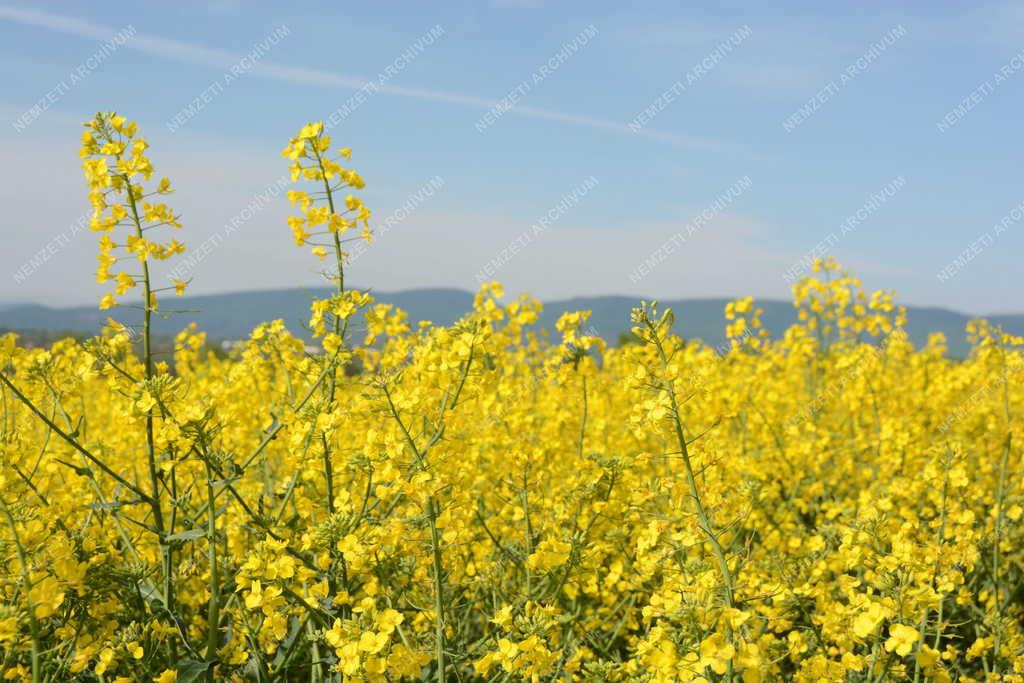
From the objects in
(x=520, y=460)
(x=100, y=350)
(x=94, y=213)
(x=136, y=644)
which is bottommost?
(x=136, y=644)

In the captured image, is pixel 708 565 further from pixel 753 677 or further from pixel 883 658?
pixel 753 677

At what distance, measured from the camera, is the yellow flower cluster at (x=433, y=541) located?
2.39 meters

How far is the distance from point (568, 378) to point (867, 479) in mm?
2780

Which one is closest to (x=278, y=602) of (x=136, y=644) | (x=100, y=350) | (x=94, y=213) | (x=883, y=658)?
(x=136, y=644)

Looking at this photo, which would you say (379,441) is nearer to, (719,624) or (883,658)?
(719,624)

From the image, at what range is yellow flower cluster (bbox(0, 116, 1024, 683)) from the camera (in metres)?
2.39

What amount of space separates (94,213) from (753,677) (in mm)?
2996

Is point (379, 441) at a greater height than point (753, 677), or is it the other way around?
point (379, 441)

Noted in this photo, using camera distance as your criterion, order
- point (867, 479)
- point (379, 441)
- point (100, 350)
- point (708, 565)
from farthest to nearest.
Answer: point (867, 479) < point (100, 350) < point (708, 565) < point (379, 441)

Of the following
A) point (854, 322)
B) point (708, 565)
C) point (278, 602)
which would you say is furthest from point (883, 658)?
point (854, 322)

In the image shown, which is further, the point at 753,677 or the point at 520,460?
the point at 520,460

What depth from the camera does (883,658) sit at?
2.82 metres

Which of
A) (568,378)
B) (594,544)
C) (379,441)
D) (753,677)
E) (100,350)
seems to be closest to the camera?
(753,677)

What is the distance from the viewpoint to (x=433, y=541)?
251 centimetres
